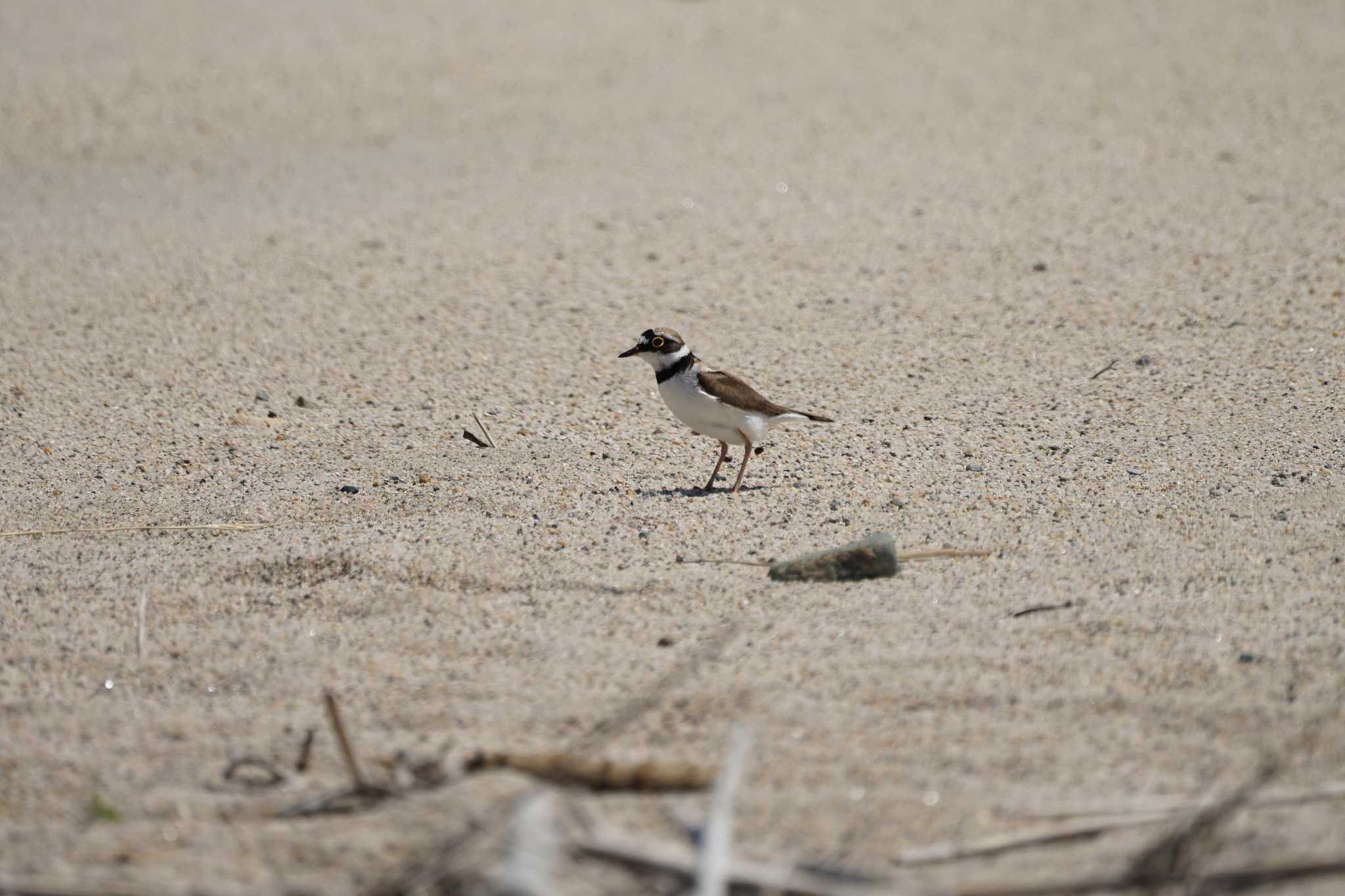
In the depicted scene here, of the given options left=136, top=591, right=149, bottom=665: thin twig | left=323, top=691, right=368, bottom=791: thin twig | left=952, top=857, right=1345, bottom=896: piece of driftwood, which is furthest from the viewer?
left=136, top=591, right=149, bottom=665: thin twig

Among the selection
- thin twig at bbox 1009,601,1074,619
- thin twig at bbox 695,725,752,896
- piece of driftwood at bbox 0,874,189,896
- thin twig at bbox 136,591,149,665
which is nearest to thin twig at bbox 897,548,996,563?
thin twig at bbox 1009,601,1074,619

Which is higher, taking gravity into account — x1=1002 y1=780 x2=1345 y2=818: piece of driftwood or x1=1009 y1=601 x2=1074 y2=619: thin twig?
x1=1002 y1=780 x2=1345 y2=818: piece of driftwood

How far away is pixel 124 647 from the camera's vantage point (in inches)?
156

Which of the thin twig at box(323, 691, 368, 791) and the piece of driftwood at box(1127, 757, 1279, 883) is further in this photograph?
the thin twig at box(323, 691, 368, 791)

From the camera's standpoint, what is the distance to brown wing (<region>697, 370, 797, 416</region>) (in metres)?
5.40

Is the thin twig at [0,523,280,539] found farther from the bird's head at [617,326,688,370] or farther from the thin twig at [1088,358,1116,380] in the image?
the thin twig at [1088,358,1116,380]

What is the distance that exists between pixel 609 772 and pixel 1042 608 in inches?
63.2

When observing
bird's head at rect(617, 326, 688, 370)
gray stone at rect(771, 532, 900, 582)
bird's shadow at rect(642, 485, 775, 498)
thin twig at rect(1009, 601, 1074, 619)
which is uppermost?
bird's head at rect(617, 326, 688, 370)

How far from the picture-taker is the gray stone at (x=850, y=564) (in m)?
→ 4.39

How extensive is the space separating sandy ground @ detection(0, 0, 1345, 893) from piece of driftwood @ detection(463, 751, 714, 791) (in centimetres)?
7

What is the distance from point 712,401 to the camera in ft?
17.8

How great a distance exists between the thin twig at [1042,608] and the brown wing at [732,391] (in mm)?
1658

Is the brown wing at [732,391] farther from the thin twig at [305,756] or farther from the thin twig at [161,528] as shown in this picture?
the thin twig at [305,756]

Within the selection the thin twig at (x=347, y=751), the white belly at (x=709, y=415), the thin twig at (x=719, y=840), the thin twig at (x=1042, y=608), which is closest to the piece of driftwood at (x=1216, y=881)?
the thin twig at (x=719, y=840)
